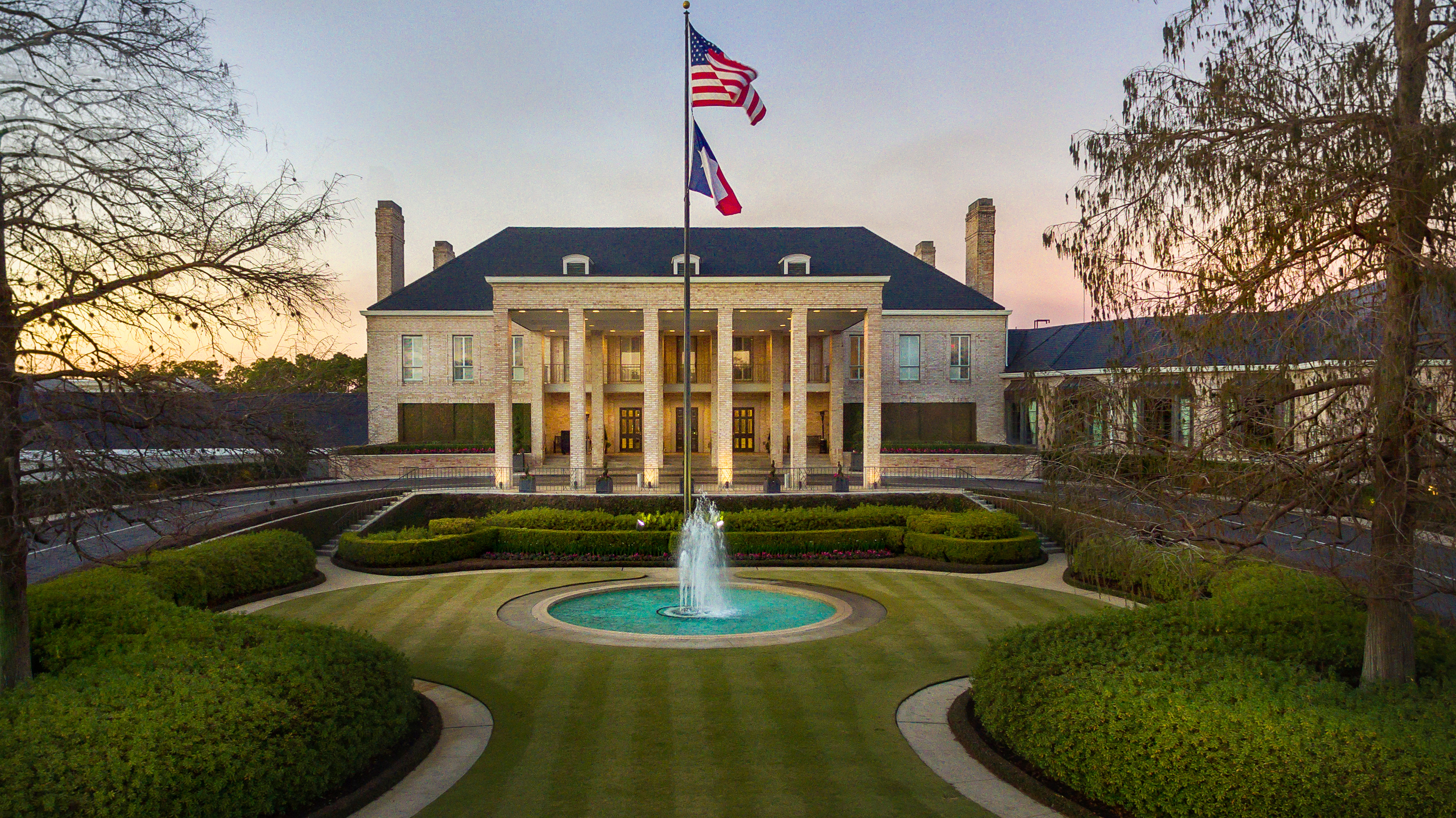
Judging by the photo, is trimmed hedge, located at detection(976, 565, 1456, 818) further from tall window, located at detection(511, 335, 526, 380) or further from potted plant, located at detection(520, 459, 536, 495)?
tall window, located at detection(511, 335, 526, 380)

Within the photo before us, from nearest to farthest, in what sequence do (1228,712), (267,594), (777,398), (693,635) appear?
1. (1228,712)
2. (693,635)
3. (267,594)
4. (777,398)

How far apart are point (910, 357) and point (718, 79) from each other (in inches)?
997

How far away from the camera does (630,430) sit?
42500 mm

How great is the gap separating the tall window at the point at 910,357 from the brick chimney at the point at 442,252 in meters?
25.6

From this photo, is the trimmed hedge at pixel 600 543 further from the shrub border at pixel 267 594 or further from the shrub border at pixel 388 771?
the shrub border at pixel 388 771

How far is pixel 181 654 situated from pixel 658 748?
5448mm

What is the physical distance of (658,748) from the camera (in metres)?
9.27

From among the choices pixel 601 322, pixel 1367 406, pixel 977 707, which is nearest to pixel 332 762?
pixel 977 707

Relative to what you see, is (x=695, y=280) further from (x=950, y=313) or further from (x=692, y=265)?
(x=950, y=313)

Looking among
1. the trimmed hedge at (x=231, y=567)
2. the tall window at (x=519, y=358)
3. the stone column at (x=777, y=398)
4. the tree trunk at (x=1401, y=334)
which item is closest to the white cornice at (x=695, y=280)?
the stone column at (x=777, y=398)

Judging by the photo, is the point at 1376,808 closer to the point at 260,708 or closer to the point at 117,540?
the point at 260,708

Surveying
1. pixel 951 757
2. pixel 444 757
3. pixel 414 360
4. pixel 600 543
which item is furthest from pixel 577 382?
pixel 951 757

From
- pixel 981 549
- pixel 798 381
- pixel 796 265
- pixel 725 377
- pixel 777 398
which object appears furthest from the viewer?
pixel 796 265

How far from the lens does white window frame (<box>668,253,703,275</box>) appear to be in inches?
1455
